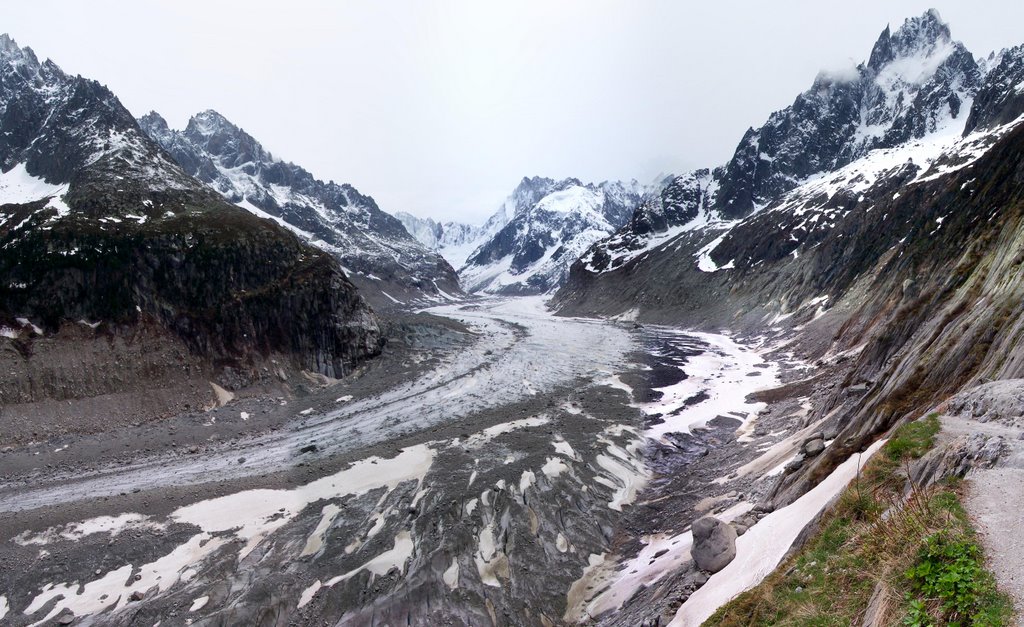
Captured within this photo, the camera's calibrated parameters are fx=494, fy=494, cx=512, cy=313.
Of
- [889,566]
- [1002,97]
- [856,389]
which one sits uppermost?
[1002,97]

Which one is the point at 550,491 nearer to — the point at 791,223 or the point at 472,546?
the point at 472,546

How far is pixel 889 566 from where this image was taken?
8727 millimetres

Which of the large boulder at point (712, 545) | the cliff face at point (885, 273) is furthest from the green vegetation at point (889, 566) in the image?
the cliff face at point (885, 273)

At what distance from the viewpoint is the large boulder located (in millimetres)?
18409

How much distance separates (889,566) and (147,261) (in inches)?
3138

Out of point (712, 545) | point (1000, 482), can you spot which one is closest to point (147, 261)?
point (712, 545)

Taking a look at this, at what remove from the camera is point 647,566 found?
2461 cm

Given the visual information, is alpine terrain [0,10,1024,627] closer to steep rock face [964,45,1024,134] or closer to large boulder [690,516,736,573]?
Answer: large boulder [690,516,736,573]

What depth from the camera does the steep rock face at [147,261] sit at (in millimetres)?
58844

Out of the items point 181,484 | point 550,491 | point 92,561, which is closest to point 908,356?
point 550,491

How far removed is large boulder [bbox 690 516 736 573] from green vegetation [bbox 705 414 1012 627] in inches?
266

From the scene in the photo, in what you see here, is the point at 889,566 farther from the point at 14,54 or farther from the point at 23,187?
the point at 14,54

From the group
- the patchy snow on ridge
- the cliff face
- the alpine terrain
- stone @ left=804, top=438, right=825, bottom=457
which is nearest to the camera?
the alpine terrain

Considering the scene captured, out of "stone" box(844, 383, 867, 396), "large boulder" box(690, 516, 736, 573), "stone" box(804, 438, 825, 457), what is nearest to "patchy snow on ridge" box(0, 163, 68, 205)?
"large boulder" box(690, 516, 736, 573)
